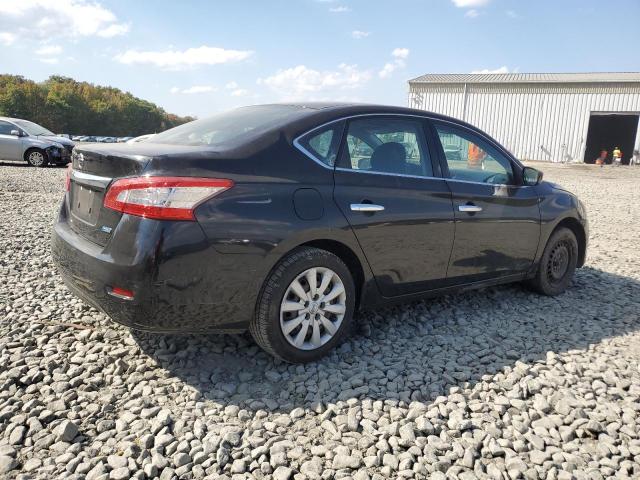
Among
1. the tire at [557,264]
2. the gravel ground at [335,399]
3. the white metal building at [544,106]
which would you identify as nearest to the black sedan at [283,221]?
the gravel ground at [335,399]

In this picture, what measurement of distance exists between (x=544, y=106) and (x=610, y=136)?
7.78 meters

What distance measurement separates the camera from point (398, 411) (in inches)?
110

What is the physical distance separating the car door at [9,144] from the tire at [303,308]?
621 inches

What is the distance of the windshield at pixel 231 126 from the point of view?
10.5 feet

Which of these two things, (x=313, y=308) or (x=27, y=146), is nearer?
(x=313, y=308)

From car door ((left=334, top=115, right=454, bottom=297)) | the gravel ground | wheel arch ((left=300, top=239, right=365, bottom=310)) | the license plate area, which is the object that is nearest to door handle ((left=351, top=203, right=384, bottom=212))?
car door ((left=334, top=115, right=454, bottom=297))

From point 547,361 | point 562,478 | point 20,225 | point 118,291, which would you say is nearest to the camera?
point 562,478

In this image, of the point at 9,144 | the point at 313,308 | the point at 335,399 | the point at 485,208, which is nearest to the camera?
the point at 335,399

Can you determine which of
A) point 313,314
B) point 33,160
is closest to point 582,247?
point 313,314

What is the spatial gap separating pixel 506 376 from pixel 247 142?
7.17 feet

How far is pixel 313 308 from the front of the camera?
3203mm

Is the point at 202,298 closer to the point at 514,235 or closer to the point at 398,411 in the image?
the point at 398,411

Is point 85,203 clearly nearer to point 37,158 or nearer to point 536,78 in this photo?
point 37,158

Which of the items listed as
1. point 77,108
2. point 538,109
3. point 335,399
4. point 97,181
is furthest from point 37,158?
point 77,108
